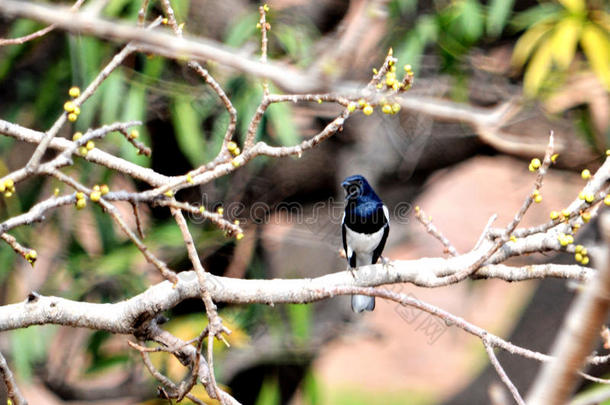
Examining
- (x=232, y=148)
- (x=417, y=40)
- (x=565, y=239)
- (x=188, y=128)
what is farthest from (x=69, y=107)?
(x=417, y=40)

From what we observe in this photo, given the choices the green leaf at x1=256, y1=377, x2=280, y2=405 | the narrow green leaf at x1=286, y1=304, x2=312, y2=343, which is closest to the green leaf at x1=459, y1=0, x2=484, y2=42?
the narrow green leaf at x1=286, y1=304, x2=312, y2=343

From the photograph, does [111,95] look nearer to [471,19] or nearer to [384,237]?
[384,237]

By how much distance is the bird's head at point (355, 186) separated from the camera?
288 centimetres

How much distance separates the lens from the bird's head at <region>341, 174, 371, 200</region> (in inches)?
113

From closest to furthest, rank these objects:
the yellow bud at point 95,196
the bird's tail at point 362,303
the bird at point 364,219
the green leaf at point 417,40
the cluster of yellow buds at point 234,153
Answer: the yellow bud at point 95,196
the cluster of yellow buds at point 234,153
the bird's tail at point 362,303
the bird at point 364,219
the green leaf at point 417,40

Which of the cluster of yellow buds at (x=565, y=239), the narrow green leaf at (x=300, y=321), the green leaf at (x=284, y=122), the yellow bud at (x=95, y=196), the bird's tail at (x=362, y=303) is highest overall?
the green leaf at (x=284, y=122)

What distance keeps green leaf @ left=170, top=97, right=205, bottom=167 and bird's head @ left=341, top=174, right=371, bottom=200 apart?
0.76m

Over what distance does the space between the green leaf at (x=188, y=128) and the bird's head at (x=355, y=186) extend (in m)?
0.76

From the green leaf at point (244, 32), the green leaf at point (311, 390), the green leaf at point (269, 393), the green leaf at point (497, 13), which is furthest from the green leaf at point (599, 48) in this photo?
the green leaf at point (269, 393)

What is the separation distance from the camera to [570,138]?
3.79m

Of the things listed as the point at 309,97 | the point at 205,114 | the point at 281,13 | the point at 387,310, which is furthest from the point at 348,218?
the point at 387,310

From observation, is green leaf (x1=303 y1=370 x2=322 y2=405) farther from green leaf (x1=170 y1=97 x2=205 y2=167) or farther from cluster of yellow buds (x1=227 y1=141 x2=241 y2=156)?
cluster of yellow buds (x1=227 y1=141 x2=241 y2=156)

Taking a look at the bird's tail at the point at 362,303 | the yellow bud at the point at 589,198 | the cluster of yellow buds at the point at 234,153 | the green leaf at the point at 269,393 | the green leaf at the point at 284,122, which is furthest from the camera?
the green leaf at the point at 269,393

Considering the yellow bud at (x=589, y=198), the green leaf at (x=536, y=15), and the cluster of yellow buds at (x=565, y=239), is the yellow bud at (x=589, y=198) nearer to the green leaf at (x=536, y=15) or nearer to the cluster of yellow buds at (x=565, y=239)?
the cluster of yellow buds at (x=565, y=239)
